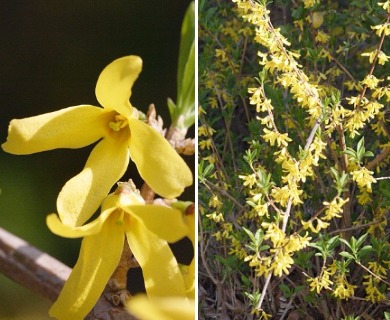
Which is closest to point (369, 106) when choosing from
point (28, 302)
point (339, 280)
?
point (339, 280)

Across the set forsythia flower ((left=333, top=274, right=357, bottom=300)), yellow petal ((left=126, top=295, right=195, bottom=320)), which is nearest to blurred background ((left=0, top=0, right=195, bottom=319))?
yellow petal ((left=126, top=295, right=195, bottom=320))

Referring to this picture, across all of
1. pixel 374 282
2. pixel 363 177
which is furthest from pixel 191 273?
pixel 374 282

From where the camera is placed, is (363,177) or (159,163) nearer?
(159,163)

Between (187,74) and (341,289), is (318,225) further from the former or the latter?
→ (187,74)

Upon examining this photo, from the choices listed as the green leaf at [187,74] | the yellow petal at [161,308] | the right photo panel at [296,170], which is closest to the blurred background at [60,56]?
the green leaf at [187,74]

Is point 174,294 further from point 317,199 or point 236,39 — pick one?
point 236,39

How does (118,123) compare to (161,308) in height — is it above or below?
above
